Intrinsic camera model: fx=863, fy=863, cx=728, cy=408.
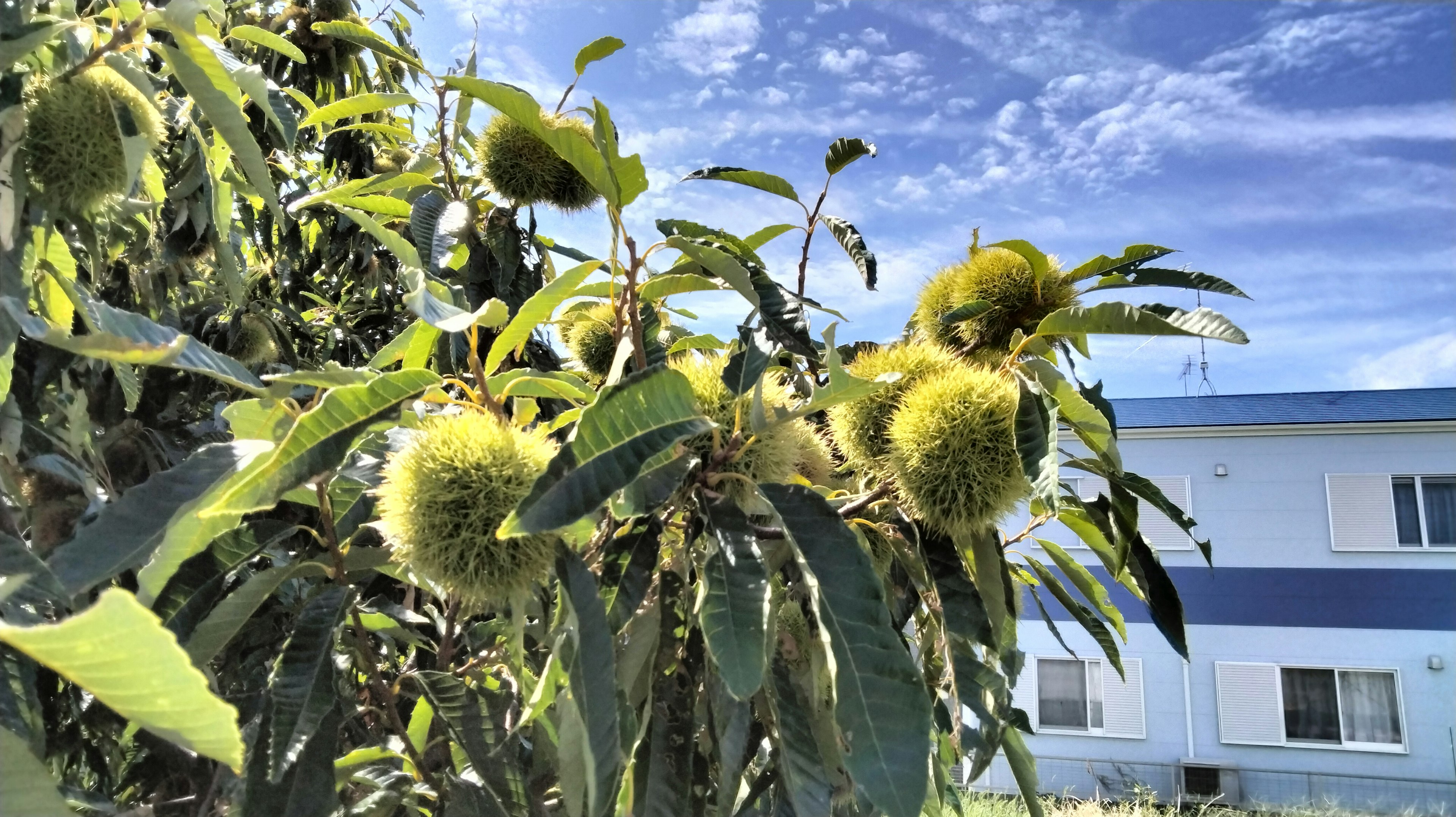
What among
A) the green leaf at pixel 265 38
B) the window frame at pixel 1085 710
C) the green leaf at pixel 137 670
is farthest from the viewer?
the window frame at pixel 1085 710

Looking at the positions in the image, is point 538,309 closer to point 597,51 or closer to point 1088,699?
point 597,51

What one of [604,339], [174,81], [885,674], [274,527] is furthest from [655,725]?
[174,81]

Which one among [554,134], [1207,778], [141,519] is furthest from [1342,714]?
[141,519]

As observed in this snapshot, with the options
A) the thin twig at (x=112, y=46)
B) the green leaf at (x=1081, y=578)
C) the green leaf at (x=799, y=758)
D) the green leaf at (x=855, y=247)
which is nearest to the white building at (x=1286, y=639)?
the green leaf at (x=1081, y=578)

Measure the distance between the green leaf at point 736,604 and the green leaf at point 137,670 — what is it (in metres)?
0.34

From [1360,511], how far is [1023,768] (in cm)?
1017

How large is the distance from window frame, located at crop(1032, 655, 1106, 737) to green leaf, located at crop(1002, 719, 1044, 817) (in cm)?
899

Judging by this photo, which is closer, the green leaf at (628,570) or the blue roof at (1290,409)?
the green leaf at (628,570)

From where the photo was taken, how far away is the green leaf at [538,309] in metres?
0.89

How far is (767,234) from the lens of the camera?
3.72 ft

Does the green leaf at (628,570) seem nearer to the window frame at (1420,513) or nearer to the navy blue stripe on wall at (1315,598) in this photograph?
the navy blue stripe on wall at (1315,598)

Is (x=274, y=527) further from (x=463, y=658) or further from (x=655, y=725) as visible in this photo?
(x=463, y=658)

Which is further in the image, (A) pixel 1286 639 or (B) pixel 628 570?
(A) pixel 1286 639

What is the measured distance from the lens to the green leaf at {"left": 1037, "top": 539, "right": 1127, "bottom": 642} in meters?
1.23
